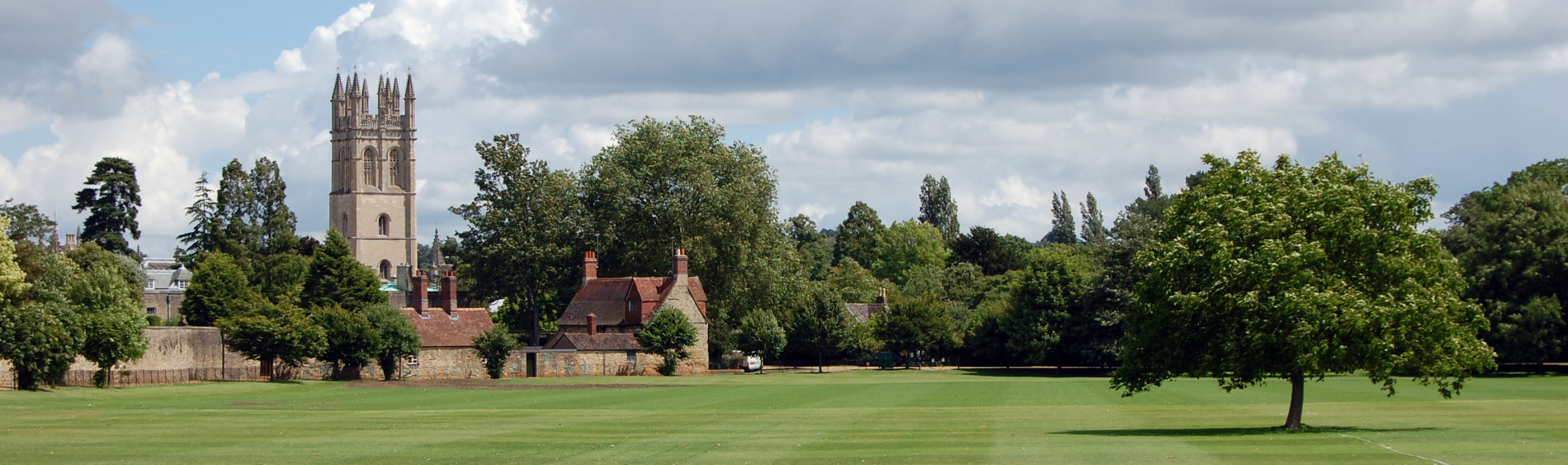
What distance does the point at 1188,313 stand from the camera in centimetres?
2741

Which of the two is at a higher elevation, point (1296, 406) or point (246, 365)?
point (246, 365)

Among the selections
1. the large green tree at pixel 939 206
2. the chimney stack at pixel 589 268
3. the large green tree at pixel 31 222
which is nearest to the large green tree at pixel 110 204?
the large green tree at pixel 31 222

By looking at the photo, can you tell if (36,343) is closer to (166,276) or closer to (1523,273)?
(1523,273)

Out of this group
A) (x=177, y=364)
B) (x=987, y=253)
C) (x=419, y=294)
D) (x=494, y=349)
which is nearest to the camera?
(x=177, y=364)

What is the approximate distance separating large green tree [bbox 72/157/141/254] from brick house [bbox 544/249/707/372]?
49753mm

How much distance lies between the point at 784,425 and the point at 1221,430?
30.5 ft

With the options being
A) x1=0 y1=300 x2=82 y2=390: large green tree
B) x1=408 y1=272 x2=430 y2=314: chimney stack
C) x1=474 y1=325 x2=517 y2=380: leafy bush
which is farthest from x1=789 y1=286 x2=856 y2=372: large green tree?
A: x1=0 y1=300 x2=82 y2=390: large green tree

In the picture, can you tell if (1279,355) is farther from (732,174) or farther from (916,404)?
(732,174)

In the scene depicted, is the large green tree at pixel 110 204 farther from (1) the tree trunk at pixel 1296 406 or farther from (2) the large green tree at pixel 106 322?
(1) the tree trunk at pixel 1296 406

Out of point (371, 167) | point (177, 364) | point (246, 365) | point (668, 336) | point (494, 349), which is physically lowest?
point (246, 365)

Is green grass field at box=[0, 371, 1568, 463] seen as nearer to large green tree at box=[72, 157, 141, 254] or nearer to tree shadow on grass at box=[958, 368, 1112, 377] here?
tree shadow on grass at box=[958, 368, 1112, 377]

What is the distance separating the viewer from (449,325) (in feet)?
254

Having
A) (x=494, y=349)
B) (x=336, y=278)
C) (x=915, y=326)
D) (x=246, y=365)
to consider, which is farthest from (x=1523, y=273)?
(x=336, y=278)

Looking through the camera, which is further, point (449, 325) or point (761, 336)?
point (761, 336)
